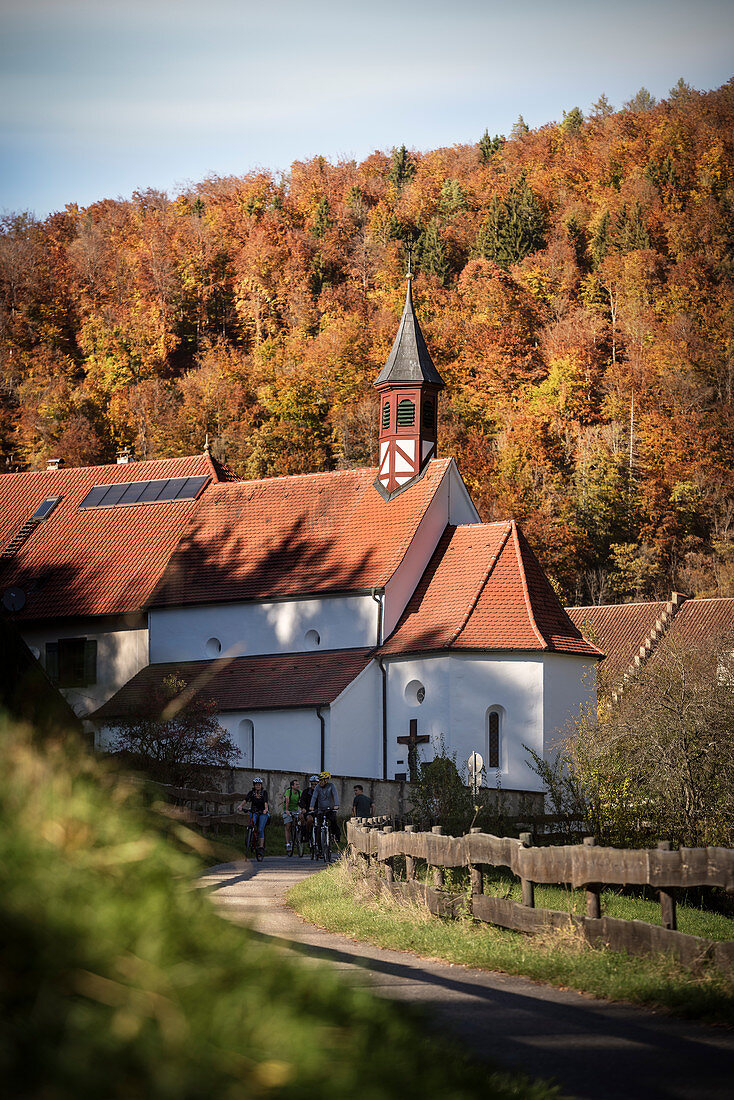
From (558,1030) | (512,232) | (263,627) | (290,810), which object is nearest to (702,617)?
(263,627)

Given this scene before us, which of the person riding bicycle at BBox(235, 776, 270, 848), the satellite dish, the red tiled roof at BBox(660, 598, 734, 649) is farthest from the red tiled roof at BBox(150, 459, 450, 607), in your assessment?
the red tiled roof at BBox(660, 598, 734, 649)

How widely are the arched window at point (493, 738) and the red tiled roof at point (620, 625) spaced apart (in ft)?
50.0

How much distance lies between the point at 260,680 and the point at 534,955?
2765 centimetres

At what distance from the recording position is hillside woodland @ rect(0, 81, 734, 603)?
62.8 metres

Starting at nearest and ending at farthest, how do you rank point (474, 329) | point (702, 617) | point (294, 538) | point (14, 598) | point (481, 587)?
1. point (481, 587)
2. point (294, 538)
3. point (14, 598)
4. point (702, 617)
5. point (474, 329)

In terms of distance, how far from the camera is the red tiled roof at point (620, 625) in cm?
5066

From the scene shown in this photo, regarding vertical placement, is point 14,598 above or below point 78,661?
above

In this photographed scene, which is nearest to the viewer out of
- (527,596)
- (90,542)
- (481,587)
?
(527,596)

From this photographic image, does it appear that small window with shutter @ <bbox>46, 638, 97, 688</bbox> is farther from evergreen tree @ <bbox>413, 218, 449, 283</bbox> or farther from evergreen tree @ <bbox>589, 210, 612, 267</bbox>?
evergreen tree @ <bbox>589, 210, 612, 267</bbox>

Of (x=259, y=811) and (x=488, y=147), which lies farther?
(x=488, y=147)

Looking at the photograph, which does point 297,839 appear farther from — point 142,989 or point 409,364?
point 142,989

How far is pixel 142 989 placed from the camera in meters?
3.15

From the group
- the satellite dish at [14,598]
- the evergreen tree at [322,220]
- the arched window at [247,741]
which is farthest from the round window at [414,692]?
the evergreen tree at [322,220]

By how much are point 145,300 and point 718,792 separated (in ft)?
209
